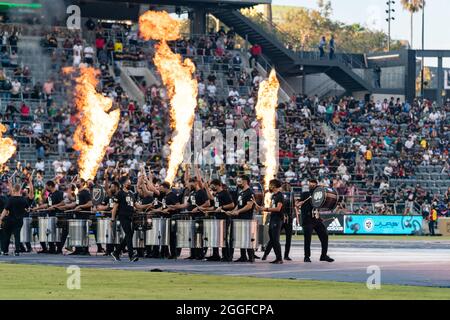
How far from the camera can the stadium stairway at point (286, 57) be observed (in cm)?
7319

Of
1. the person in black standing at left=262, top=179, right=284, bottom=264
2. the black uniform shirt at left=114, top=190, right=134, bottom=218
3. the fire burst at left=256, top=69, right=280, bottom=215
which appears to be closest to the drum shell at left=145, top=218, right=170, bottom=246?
the black uniform shirt at left=114, top=190, right=134, bottom=218

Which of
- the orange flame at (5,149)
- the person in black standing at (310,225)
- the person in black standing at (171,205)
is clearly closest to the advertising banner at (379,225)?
the orange flame at (5,149)

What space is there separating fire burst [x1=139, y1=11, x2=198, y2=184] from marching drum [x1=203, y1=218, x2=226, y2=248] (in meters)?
8.57

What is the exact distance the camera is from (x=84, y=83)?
58625mm

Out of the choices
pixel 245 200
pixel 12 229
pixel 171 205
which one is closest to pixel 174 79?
pixel 12 229

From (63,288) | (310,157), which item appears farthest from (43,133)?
(63,288)

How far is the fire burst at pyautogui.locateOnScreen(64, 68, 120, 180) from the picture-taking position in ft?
155

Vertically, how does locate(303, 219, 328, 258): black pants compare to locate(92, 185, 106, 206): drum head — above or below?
below

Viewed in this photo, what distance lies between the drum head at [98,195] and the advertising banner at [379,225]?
79.5 feet

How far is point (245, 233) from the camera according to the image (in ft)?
105

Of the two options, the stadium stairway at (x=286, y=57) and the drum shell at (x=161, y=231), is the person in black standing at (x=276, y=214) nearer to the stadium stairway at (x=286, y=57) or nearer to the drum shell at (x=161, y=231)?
the drum shell at (x=161, y=231)

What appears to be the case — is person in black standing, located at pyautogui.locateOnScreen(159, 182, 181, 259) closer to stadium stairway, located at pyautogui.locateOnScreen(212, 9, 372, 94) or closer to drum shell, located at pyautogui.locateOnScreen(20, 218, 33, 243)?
drum shell, located at pyautogui.locateOnScreen(20, 218, 33, 243)

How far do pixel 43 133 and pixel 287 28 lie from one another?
8510cm
